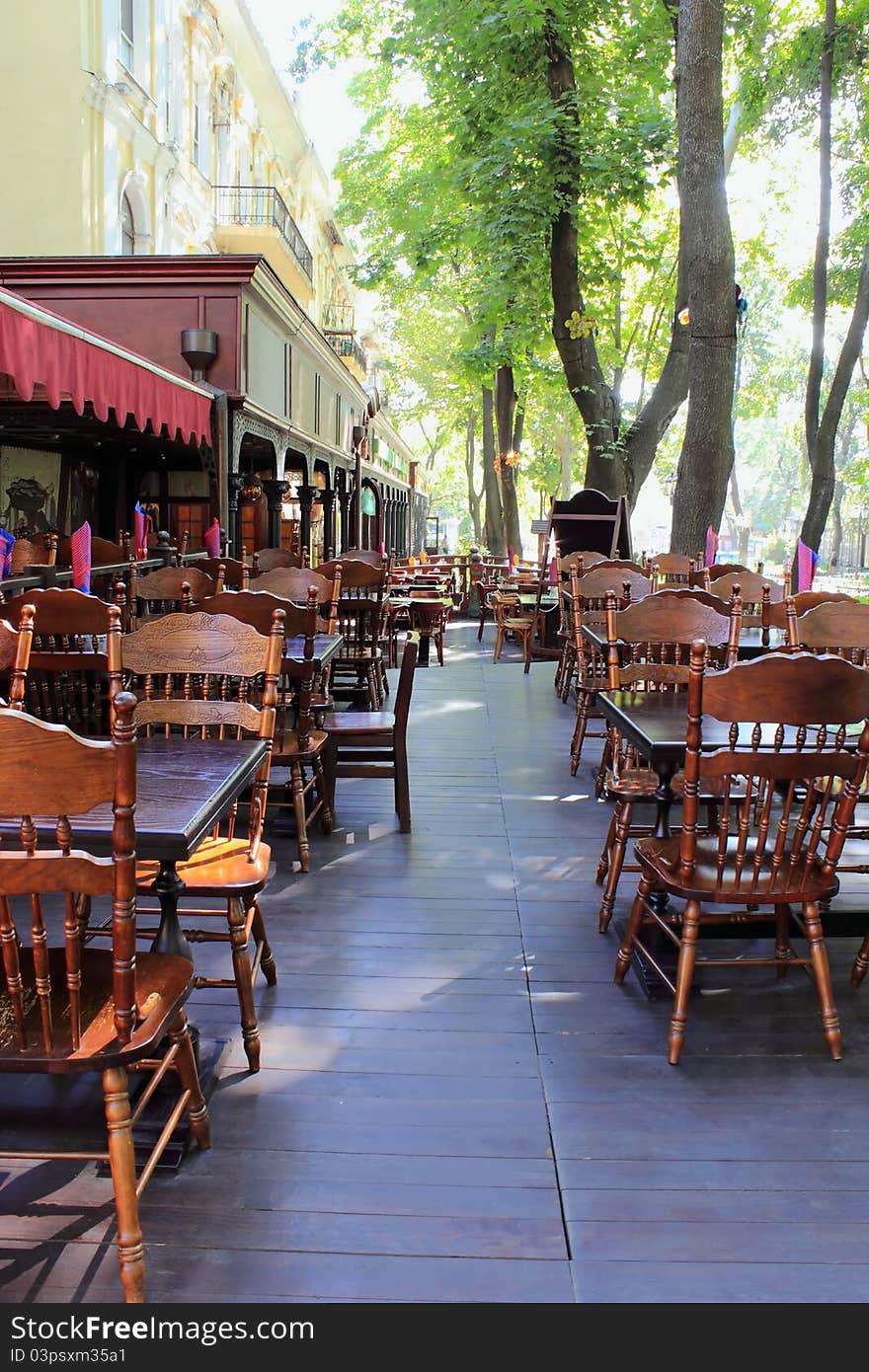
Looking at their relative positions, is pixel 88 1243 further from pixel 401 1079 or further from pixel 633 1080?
pixel 633 1080

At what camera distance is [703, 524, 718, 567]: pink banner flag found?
365 inches

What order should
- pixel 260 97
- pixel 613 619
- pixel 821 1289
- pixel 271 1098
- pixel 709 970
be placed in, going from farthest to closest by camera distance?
pixel 260 97
pixel 613 619
pixel 709 970
pixel 271 1098
pixel 821 1289

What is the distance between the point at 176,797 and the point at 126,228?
13956mm

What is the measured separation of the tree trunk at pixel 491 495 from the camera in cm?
2419

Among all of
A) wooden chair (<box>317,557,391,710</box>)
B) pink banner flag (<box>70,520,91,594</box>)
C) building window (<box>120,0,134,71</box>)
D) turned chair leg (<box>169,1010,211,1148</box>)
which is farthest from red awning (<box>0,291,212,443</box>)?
building window (<box>120,0,134,71</box>)

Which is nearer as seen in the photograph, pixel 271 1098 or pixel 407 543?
pixel 271 1098

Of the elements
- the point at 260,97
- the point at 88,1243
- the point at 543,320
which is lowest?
the point at 88,1243

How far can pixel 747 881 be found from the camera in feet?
10.6

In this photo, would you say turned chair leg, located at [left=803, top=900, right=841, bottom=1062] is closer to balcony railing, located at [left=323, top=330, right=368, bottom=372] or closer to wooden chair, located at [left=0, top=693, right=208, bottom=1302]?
wooden chair, located at [left=0, top=693, right=208, bottom=1302]

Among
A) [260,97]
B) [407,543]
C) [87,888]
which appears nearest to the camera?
[87,888]

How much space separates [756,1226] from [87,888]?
1.61 metres

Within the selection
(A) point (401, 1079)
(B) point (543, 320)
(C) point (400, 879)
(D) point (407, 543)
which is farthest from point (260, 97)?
(A) point (401, 1079)

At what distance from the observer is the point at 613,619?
4637mm

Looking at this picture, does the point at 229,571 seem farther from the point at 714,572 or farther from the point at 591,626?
the point at 714,572
